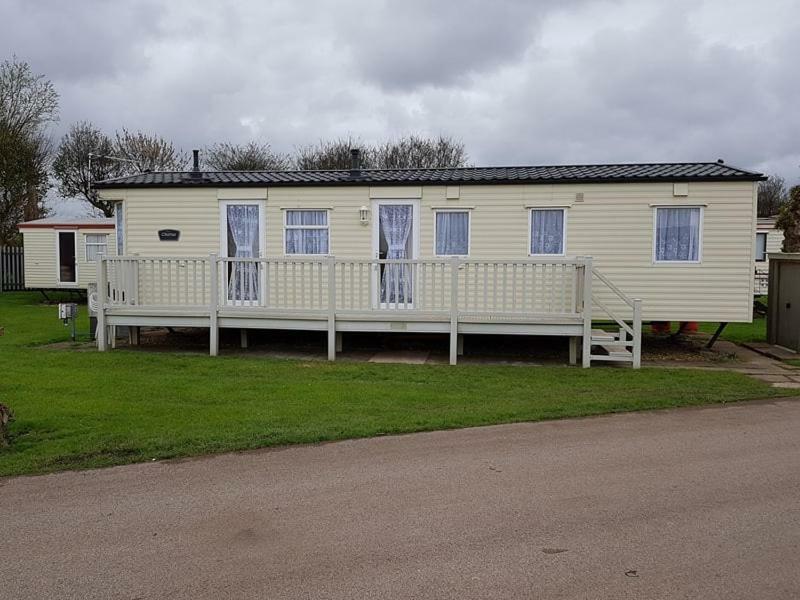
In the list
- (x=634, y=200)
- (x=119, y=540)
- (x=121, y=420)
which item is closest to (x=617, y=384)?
(x=634, y=200)

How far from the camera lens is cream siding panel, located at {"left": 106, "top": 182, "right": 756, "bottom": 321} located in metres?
10.5

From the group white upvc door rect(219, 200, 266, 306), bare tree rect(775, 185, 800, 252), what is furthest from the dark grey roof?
bare tree rect(775, 185, 800, 252)

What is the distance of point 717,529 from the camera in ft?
12.4

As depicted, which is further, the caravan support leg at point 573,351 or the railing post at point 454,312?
the caravan support leg at point 573,351

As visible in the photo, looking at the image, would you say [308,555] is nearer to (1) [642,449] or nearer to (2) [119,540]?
(2) [119,540]

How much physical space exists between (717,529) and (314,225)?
8.67 meters

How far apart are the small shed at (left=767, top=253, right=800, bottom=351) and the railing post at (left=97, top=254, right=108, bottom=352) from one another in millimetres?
11535

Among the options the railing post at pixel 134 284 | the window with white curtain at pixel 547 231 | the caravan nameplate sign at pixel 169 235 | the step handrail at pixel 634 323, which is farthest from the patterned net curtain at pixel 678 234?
the railing post at pixel 134 284

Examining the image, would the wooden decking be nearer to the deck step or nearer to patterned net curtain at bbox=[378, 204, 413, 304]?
the deck step

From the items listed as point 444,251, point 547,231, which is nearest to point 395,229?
point 444,251

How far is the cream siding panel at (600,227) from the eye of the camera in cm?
1051

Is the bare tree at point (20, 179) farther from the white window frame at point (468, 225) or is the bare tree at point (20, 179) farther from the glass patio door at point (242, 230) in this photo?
the white window frame at point (468, 225)

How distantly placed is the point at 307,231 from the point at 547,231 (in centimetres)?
404

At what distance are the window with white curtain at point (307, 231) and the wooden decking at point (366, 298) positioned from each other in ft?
1.70
